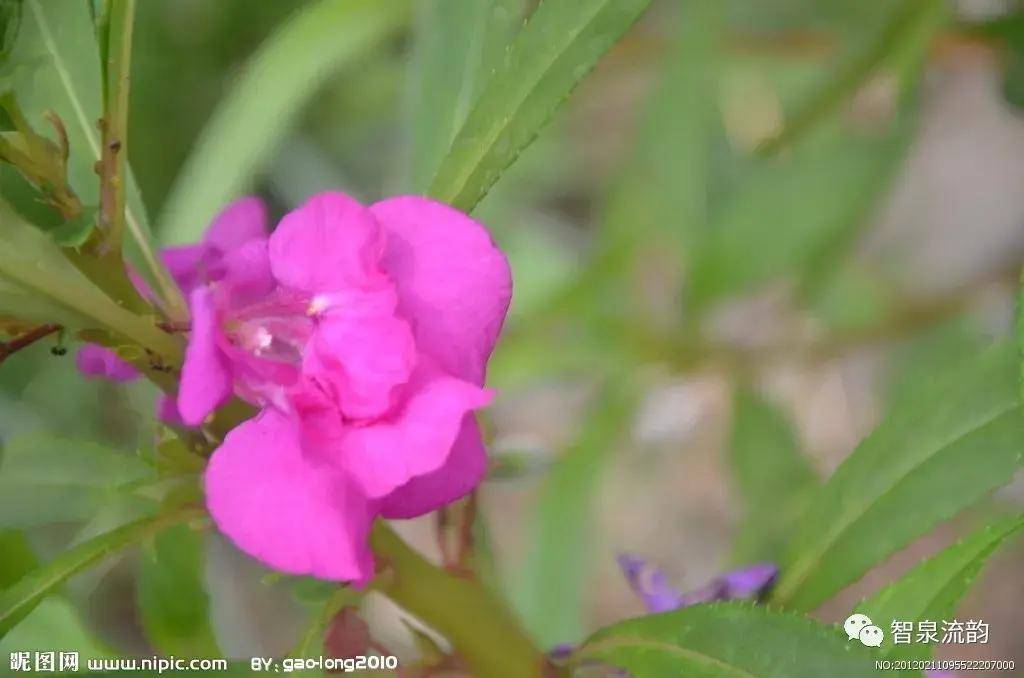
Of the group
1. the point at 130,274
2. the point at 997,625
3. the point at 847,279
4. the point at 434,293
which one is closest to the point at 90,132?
the point at 130,274

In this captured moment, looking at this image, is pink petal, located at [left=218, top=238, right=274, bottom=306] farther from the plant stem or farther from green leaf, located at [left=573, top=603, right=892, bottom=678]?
green leaf, located at [left=573, top=603, right=892, bottom=678]

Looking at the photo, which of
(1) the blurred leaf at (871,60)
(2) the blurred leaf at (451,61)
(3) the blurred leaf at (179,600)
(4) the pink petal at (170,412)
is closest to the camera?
(4) the pink petal at (170,412)

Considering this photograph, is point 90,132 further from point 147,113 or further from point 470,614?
point 147,113

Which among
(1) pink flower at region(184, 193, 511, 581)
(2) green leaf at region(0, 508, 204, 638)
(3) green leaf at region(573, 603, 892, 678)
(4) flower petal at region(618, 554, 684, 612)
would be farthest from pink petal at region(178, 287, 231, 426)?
(4) flower petal at region(618, 554, 684, 612)

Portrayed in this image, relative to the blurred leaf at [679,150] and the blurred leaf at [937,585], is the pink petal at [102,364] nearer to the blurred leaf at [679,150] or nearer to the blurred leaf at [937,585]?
the blurred leaf at [937,585]

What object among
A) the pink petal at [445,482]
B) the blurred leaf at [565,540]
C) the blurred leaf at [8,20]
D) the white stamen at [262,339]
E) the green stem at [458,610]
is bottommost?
the blurred leaf at [565,540]

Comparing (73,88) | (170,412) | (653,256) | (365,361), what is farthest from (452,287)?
(653,256)

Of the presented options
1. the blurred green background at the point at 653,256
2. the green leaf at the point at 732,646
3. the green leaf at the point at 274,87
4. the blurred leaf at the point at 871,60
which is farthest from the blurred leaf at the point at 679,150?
the green leaf at the point at 732,646
